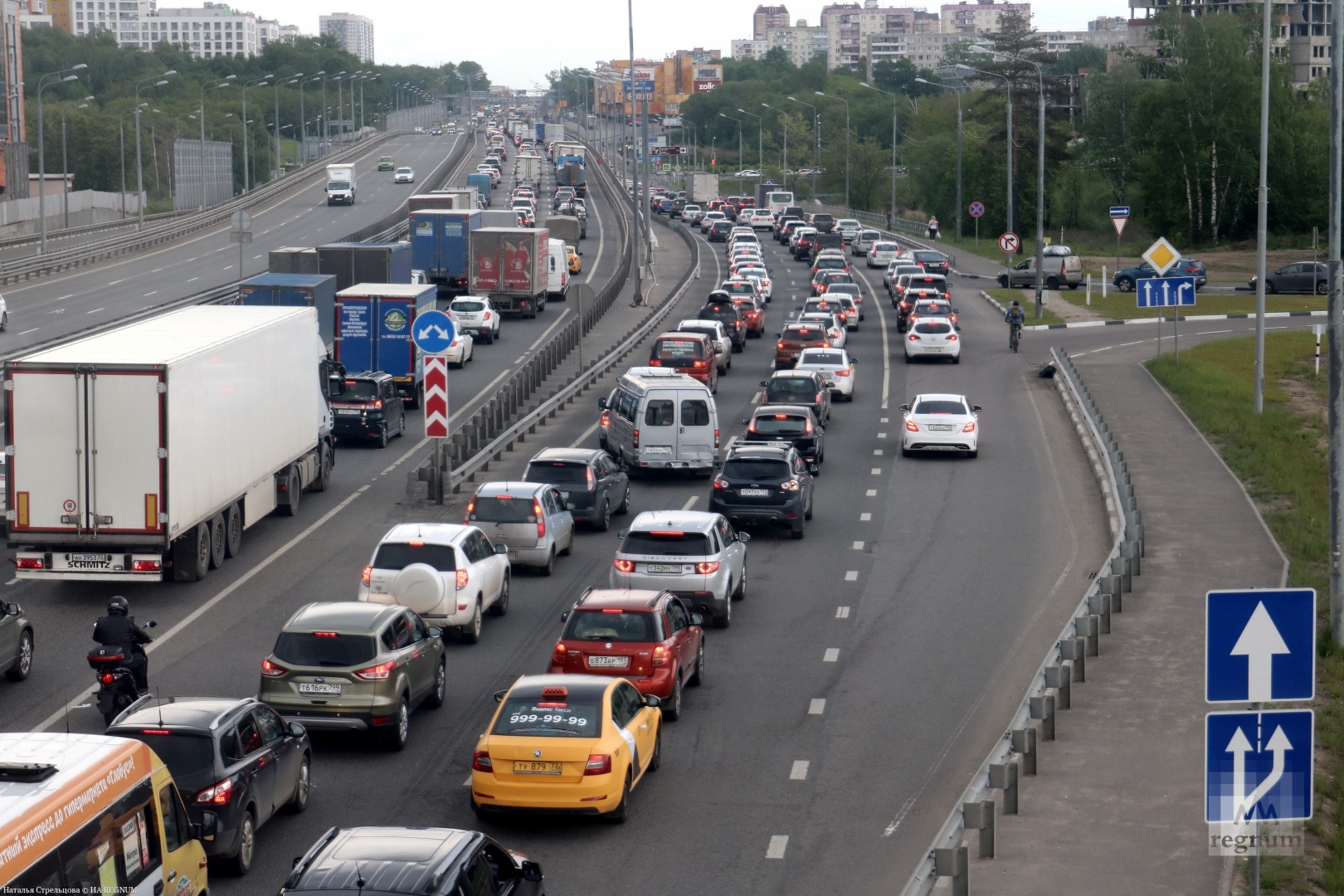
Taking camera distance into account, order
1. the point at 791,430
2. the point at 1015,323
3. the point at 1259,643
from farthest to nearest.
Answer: the point at 1015,323
the point at 791,430
the point at 1259,643

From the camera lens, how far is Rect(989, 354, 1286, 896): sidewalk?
1303 centimetres

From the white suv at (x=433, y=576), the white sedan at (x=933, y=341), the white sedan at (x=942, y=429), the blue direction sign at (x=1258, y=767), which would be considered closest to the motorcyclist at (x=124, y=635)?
the white suv at (x=433, y=576)

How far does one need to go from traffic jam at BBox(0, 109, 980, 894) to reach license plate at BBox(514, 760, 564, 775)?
2 cm

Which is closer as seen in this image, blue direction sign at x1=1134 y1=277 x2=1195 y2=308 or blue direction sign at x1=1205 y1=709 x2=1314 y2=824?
blue direction sign at x1=1205 y1=709 x2=1314 y2=824

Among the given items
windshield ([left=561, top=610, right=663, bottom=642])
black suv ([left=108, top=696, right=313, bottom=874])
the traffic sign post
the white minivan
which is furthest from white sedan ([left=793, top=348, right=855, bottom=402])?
the traffic sign post

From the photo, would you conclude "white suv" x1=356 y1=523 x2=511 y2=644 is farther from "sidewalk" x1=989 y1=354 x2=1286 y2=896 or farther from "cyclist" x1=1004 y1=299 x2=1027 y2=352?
"cyclist" x1=1004 y1=299 x2=1027 y2=352

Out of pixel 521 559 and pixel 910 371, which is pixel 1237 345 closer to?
pixel 910 371

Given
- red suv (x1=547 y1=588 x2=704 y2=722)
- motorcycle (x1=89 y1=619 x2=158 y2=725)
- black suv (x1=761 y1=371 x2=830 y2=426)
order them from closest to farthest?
1. motorcycle (x1=89 y1=619 x2=158 y2=725)
2. red suv (x1=547 y1=588 x2=704 y2=722)
3. black suv (x1=761 y1=371 x2=830 y2=426)

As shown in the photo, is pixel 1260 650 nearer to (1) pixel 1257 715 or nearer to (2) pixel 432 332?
(1) pixel 1257 715

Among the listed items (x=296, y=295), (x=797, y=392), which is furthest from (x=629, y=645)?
(x=296, y=295)

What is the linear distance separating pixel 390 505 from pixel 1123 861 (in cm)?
1915

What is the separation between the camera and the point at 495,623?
22.4m

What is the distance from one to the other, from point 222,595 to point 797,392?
1738 cm

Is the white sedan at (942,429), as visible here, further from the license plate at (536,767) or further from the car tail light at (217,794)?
the car tail light at (217,794)
